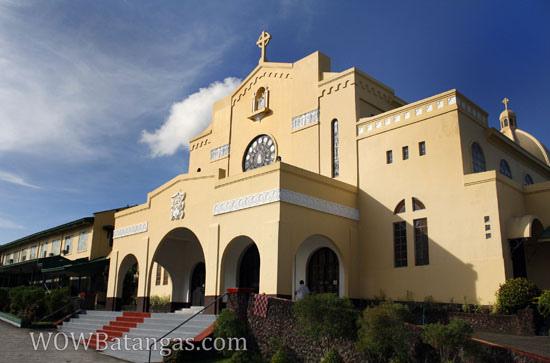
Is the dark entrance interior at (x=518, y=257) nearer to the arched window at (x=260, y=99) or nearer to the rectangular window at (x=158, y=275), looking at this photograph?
the arched window at (x=260, y=99)

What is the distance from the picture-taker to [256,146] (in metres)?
25.0

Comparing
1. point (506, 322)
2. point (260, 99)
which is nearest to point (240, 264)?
point (260, 99)

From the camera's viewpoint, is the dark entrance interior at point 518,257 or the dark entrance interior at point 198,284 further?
the dark entrance interior at point 198,284

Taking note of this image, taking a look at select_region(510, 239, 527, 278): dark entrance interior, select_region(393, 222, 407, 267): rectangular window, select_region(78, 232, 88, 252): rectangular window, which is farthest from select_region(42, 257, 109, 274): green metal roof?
select_region(510, 239, 527, 278): dark entrance interior

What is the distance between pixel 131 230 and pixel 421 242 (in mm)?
13336

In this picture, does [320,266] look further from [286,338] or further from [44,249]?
[44,249]

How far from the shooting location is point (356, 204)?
2061cm

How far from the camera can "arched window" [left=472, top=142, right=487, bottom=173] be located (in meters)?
19.3

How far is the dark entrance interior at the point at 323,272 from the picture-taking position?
19.9m

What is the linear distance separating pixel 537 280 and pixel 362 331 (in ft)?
34.1

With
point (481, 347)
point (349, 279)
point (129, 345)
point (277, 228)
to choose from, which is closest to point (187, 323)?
point (129, 345)

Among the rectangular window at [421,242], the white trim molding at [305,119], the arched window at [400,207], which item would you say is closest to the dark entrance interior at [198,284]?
the white trim molding at [305,119]

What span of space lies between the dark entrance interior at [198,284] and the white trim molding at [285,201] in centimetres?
691

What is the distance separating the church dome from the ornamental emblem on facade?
20968 mm
